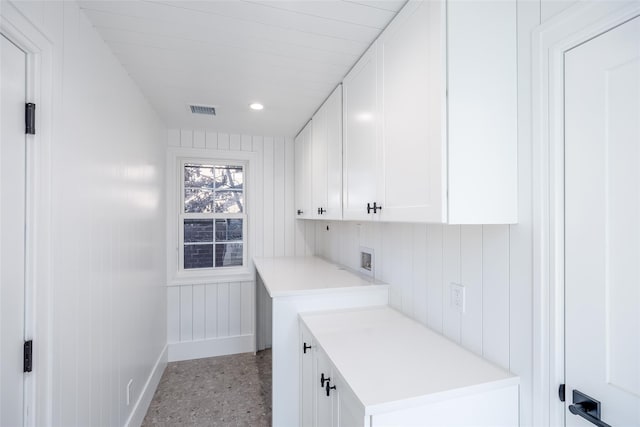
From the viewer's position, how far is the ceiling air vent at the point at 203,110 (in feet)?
8.19

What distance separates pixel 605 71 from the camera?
854 mm

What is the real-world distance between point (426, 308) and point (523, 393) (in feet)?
1.88

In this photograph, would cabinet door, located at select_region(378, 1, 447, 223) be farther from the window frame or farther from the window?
the window

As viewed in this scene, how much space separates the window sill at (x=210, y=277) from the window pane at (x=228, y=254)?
111 mm

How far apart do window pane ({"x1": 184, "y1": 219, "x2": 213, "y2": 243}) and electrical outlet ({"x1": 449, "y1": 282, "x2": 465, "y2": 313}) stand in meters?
2.65

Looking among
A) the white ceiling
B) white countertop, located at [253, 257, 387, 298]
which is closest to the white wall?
the white ceiling

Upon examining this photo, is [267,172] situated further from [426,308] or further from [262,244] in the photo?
[426,308]

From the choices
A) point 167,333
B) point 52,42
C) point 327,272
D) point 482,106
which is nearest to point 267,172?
point 327,272

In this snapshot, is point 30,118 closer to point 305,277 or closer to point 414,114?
point 414,114

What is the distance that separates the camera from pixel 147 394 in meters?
2.32

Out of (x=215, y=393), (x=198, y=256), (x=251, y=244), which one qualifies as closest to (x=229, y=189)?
(x=251, y=244)

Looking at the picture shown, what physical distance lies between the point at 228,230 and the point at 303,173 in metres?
1.12

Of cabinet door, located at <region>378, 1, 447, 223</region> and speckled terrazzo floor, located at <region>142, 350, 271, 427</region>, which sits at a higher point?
cabinet door, located at <region>378, 1, 447, 223</region>

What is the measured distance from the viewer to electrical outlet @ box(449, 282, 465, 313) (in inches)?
53.8
